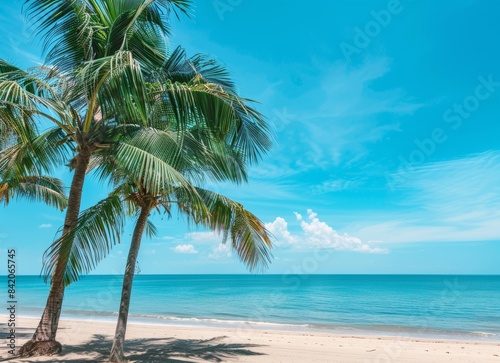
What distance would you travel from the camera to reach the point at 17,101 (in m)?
5.17

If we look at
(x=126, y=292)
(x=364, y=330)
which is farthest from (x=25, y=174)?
(x=364, y=330)

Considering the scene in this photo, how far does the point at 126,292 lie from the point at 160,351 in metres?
2.14

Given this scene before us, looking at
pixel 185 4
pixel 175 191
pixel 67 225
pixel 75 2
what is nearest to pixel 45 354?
pixel 67 225

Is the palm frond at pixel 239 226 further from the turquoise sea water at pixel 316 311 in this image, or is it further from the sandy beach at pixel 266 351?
the turquoise sea water at pixel 316 311

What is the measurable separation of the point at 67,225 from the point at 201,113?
2956 millimetres

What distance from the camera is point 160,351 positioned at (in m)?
7.86

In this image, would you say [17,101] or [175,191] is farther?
[175,191]

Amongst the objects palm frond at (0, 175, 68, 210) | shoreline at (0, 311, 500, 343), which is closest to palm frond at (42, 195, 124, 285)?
palm frond at (0, 175, 68, 210)

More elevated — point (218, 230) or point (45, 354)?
point (218, 230)

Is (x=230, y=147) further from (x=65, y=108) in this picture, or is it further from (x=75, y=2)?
(x=75, y=2)

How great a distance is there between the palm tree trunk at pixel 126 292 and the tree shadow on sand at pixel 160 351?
1.43 feet

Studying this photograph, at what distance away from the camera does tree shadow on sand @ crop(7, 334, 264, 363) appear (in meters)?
6.87

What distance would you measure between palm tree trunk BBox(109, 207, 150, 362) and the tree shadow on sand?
435 millimetres

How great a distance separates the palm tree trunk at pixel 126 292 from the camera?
631 centimetres
